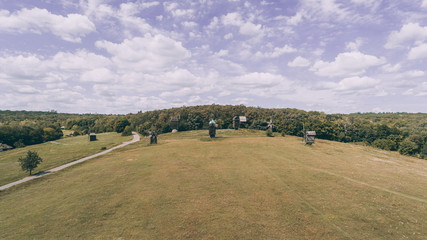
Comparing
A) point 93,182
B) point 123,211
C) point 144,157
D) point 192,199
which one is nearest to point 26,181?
point 93,182

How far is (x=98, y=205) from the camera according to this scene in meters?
20.6

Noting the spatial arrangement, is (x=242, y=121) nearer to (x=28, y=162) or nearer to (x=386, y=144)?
(x=386, y=144)

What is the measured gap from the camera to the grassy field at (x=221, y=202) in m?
16.0

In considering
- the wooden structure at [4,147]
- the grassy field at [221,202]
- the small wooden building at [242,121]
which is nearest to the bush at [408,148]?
the grassy field at [221,202]

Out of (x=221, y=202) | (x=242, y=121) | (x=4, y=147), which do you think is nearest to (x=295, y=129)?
(x=242, y=121)

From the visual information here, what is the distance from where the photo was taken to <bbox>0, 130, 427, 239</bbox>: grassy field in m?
16.0

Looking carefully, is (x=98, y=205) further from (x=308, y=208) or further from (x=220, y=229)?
(x=308, y=208)

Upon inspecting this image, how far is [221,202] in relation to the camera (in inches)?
814

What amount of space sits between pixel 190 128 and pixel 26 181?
7602cm

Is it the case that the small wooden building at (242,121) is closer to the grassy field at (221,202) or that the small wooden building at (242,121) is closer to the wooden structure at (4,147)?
the grassy field at (221,202)

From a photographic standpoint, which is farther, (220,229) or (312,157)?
(312,157)

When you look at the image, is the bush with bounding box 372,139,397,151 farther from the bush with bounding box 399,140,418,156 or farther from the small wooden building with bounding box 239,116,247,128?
the small wooden building with bounding box 239,116,247,128

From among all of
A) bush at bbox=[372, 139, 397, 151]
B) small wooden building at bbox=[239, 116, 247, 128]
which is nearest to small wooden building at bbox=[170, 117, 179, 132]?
small wooden building at bbox=[239, 116, 247, 128]

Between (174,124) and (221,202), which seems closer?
(221,202)
